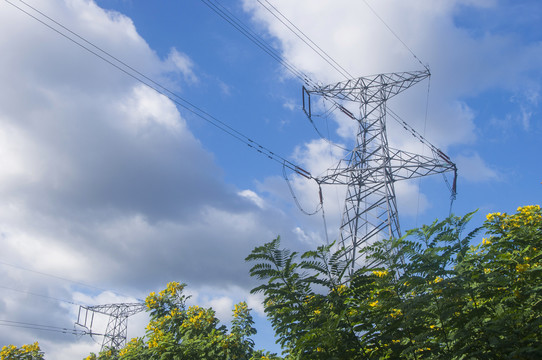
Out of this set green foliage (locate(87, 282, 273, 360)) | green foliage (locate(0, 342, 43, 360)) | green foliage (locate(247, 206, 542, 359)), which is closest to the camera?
green foliage (locate(247, 206, 542, 359))

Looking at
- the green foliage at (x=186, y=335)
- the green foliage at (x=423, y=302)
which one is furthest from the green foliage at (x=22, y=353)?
the green foliage at (x=423, y=302)

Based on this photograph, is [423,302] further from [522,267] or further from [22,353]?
[22,353]

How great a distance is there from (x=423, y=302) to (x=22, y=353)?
37.6 ft

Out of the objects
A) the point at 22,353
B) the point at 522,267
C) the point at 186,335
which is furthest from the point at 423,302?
the point at 22,353

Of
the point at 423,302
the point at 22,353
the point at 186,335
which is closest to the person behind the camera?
the point at 423,302

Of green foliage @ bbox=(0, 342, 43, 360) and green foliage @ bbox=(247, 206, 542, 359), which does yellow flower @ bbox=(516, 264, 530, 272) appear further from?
green foliage @ bbox=(0, 342, 43, 360)

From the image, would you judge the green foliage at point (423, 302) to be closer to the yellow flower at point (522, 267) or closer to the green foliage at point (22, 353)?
the yellow flower at point (522, 267)

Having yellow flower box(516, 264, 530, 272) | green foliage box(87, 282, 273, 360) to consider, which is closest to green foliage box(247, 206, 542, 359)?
yellow flower box(516, 264, 530, 272)

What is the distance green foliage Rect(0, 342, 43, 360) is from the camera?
36.7 ft

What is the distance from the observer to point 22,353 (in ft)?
37.4

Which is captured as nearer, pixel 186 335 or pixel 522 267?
pixel 522 267

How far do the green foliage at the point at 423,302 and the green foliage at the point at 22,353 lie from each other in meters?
9.73

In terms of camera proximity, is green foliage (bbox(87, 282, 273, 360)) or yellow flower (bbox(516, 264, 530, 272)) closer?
yellow flower (bbox(516, 264, 530, 272))

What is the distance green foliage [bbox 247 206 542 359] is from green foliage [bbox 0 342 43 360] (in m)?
9.73
